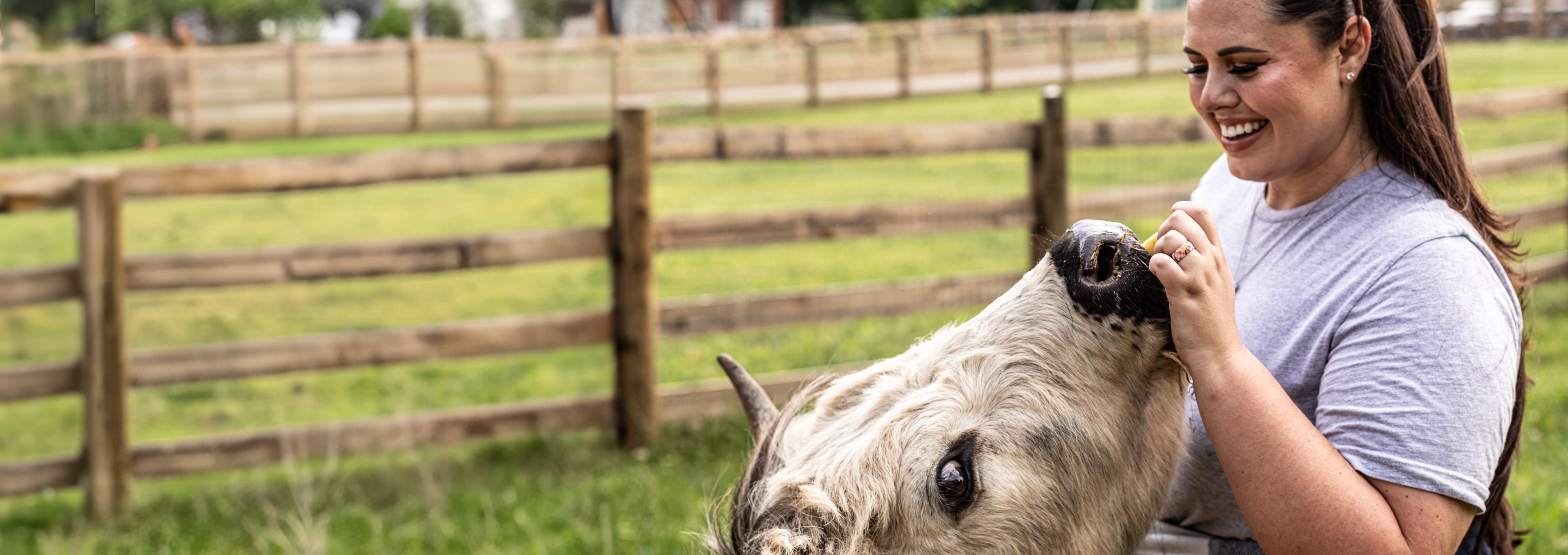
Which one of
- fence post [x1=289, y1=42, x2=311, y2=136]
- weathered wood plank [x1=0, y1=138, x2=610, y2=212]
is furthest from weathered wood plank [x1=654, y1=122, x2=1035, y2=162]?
fence post [x1=289, y1=42, x2=311, y2=136]

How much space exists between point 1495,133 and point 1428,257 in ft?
36.5

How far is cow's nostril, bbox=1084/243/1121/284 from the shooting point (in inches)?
60.1

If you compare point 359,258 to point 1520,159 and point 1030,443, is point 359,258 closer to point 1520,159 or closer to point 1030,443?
point 1030,443

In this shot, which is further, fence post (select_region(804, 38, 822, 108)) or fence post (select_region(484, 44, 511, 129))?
fence post (select_region(804, 38, 822, 108))

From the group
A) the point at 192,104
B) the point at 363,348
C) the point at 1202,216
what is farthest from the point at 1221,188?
the point at 192,104

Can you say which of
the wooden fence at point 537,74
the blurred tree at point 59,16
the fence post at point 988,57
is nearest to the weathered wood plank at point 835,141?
the wooden fence at point 537,74

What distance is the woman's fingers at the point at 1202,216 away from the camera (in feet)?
5.03

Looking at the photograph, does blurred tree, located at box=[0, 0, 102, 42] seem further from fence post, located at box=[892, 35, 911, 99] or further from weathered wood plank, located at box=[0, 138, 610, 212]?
weathered wood plank, located at box=[0, 138, 610, 212]

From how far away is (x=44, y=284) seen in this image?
4254 millimetres

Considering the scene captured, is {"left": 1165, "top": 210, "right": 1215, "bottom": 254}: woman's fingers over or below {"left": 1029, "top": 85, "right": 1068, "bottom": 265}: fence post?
over

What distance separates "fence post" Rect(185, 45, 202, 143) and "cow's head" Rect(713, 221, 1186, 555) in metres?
18.3

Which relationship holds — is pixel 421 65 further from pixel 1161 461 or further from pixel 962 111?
pixel 1161 461

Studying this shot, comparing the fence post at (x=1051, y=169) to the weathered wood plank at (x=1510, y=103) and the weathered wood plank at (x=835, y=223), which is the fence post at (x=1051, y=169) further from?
the weathered wood plank at (x=1510, y=103)

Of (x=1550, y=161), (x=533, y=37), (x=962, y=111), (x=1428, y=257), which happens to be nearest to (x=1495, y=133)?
(x=1550, y=161)
